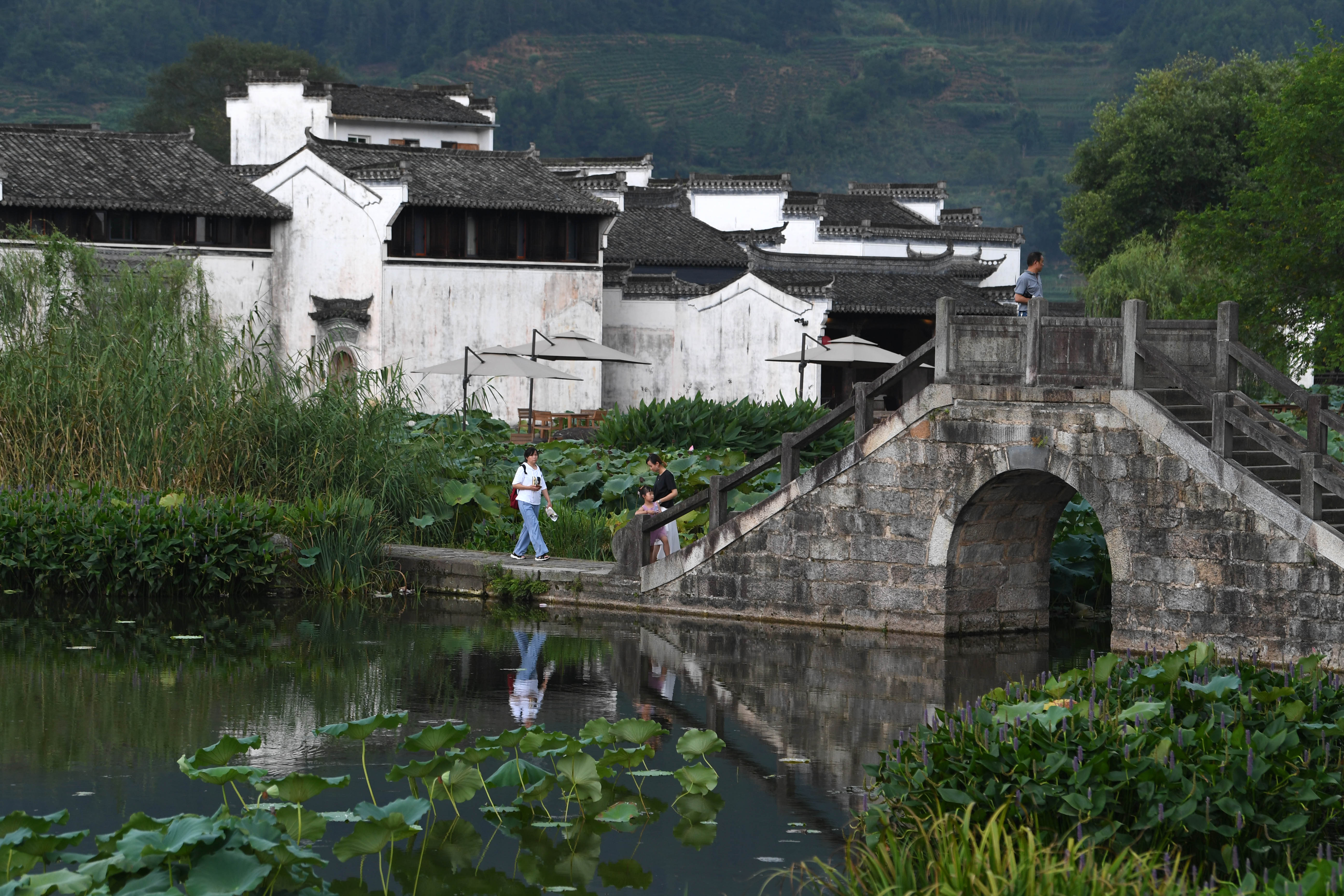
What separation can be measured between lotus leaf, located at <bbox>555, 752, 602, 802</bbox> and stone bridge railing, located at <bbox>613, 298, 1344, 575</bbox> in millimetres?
6909

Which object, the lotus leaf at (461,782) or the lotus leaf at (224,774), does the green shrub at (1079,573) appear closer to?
the lotus leaf at (461,782)

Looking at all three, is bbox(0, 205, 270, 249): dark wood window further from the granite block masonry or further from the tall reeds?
the granite block masonry

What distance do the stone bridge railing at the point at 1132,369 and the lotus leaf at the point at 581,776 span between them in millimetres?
6909

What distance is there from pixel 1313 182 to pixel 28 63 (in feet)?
276

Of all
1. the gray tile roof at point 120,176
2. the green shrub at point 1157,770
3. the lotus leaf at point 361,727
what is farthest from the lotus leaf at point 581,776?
the gray tile roof at point 120,176

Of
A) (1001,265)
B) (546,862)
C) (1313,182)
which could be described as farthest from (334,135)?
(546,862)

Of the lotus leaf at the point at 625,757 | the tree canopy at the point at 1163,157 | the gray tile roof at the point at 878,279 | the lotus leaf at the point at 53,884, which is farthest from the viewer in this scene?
the tree canopy at the point at 1163,157

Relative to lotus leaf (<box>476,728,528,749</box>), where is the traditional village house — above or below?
above

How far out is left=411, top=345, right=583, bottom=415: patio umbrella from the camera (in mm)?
30016

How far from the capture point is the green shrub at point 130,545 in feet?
55.1

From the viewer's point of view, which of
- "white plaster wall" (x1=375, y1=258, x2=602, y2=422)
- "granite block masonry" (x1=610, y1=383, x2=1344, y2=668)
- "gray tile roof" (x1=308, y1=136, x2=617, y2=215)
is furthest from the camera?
"white plaster wall" (x1=375, y1=258, x2=602, y2=422)

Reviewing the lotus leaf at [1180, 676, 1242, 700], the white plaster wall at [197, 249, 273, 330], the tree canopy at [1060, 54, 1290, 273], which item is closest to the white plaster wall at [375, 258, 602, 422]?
the white plaster wall at [197, 249, 273, 330]

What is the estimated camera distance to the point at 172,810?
29.4 feet

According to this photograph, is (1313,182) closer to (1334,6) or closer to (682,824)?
(682,824)
